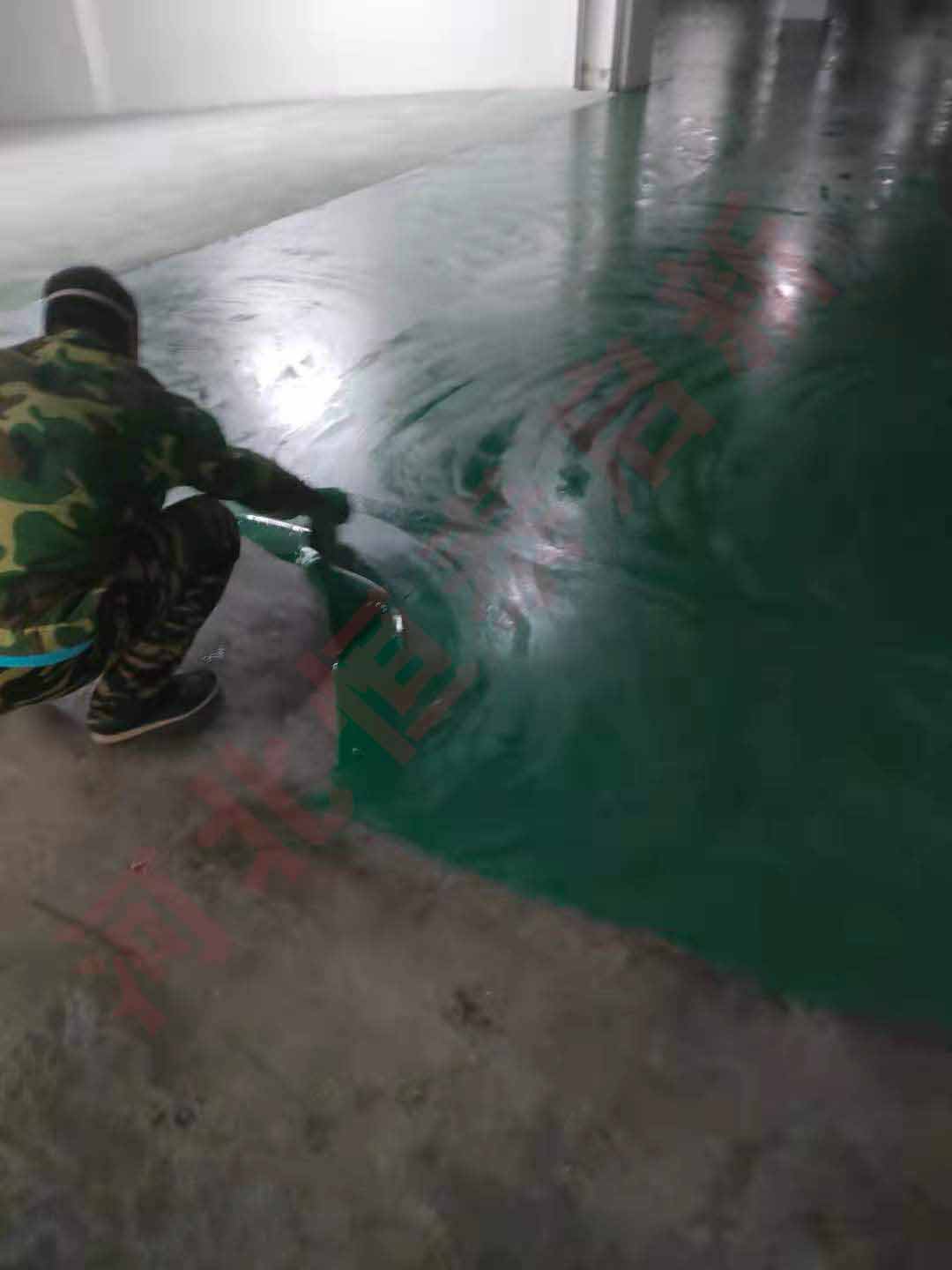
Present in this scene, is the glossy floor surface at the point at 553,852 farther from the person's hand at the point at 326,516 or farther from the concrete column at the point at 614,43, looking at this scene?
the concrete column at the point at 614,43

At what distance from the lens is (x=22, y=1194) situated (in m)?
1.01

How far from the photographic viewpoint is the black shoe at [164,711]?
1.54 m

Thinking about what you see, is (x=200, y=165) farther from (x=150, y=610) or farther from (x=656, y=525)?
(x=150, y=610)

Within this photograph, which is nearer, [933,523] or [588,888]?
[588,888]

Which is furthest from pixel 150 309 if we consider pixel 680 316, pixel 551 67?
pixel 551 67

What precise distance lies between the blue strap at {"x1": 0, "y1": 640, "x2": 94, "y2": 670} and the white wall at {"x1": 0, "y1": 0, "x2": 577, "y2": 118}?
Answer: 7.67 meters

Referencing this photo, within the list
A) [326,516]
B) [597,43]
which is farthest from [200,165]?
[326,516]

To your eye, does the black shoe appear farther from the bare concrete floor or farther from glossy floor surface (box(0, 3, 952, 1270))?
the bare concrete floor

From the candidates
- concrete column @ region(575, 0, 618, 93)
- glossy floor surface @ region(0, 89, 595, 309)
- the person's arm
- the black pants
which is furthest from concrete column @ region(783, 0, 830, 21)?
the black pants

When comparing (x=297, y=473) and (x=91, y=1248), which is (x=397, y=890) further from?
(x=297, y=473)

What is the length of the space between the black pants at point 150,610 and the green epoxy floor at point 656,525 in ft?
1.21

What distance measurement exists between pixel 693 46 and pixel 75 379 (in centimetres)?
1035

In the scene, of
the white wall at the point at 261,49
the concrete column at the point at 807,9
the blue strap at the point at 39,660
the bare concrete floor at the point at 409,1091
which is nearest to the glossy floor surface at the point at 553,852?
the bare concrete floor at the point at 409,1091

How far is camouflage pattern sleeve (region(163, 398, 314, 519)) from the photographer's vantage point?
4.52 ft
